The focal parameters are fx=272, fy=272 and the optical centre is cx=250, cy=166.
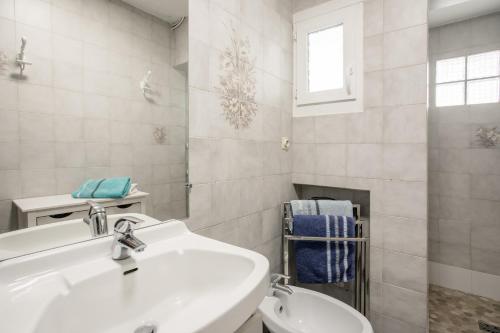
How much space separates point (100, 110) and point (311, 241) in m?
1.27

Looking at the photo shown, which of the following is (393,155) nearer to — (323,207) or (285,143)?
(323,207)

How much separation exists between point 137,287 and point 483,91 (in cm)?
269

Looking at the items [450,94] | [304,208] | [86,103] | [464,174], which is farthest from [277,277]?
[450,94]

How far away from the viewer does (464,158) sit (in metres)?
2.18

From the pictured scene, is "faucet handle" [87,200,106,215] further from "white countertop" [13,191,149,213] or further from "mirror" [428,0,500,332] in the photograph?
"mirror" [428,0,500,332]

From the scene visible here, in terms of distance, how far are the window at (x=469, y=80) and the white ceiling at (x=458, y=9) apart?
30 cm

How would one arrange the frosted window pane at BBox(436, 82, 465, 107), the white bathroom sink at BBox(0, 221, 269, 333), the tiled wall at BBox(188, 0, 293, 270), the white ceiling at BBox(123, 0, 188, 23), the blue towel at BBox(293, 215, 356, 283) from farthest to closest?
the frosted window pane at BBox(436, 82, 465, 107), the blue towel at BBox(293, 215, 356, 283), the tiled wall at BBox(188, 0, 293, 270), the white ceiling at BBox(123, 0, 188, 23), the white bathroom sink at BBox(0, 221, 269, 333)

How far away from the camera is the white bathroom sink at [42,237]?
2.37 feet

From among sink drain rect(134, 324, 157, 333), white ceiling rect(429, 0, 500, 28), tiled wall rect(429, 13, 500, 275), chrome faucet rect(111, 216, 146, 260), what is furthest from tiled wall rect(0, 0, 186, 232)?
tiled wall rect(429, 13, 500, 275)

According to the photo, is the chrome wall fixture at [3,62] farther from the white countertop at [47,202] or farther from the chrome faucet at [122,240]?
the chrome faucet at [122,240]

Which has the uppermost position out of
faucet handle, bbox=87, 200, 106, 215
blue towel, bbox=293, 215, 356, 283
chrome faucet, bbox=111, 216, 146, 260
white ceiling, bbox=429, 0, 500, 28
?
white ceiling, bbox=429, 0, 500, 28

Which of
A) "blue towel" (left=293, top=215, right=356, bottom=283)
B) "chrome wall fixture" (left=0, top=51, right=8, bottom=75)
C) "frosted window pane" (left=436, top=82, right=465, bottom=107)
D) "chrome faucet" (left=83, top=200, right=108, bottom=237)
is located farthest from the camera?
"frosted window pane" (left=436, top=82, right=465, bottom=107)

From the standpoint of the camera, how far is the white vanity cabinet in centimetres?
75

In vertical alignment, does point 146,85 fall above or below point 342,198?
above
